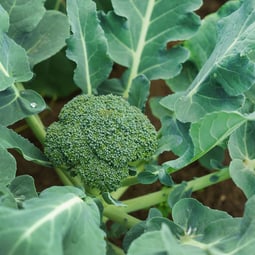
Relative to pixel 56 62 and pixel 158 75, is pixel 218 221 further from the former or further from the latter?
pixel 56 62

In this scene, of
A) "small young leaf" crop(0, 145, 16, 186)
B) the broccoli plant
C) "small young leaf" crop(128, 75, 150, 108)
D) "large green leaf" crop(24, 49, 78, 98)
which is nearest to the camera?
the broccoli plant

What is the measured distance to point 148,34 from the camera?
1379 millimetres

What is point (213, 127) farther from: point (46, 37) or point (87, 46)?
point (46, 37)

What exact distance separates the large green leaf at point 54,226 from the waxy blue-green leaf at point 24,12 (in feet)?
1.44

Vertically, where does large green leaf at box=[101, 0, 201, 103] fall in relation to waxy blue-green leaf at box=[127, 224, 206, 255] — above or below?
above

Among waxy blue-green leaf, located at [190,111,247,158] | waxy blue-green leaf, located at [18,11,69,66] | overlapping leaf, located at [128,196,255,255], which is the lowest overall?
overlapping leaf, located at [128,196,255,255]

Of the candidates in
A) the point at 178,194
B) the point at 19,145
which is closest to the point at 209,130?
the point at 178,194

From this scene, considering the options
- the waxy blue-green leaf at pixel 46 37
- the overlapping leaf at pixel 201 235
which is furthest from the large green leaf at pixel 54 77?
the overlapping leaf at pixel 201 235

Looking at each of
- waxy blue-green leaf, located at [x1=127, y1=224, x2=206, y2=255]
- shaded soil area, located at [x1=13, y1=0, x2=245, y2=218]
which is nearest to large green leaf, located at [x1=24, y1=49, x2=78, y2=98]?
shaded soil area, located at [x1=13, y1=0, x2=245, y2=218]

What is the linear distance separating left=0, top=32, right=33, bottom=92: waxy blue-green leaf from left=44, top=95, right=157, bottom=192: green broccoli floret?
0.38ft

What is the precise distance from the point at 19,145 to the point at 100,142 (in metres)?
0.15

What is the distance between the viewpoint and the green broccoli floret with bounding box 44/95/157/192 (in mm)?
1203

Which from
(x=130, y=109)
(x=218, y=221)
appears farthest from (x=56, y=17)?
(x=218, y=221)

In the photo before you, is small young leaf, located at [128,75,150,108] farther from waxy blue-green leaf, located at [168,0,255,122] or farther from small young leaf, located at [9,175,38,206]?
small young leaf, located at [9,175,38,206]
